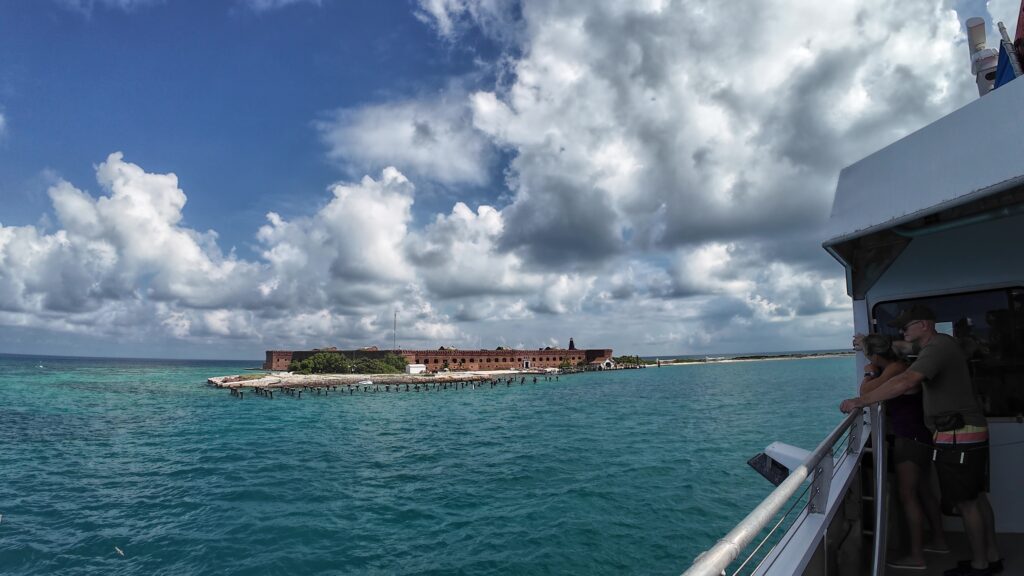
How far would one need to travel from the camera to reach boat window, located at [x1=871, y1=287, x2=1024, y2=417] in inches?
203

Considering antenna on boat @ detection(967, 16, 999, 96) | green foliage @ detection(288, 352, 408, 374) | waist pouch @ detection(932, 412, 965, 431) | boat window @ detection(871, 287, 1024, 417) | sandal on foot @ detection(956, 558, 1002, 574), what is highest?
antenna on boat @ detection(967, 16, 999, 96)

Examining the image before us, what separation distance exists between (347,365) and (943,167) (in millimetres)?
108286

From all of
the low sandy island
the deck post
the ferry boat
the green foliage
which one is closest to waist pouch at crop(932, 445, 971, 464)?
the ferry boat

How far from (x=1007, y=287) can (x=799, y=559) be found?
4.59 m

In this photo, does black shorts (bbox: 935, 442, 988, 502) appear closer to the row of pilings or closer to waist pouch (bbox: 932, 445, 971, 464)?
waist pouch (bbox: 932, 445, 971, 464)

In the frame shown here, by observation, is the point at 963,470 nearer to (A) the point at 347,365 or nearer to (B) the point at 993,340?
(B) the point at 993,340

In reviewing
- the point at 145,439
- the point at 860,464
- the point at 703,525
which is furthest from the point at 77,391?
the point at 860,464

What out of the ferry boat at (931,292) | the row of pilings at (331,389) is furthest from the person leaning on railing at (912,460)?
the row of pilings at (331,389)

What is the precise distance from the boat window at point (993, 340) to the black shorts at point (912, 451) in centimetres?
185

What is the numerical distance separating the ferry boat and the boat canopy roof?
0.01 m

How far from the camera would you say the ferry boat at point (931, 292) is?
332 cm

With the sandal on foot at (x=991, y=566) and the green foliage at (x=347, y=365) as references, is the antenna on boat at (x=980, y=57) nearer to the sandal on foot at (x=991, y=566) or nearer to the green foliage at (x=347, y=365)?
the sandal on foot at (x=991, y=566)

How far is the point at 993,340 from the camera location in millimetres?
5363

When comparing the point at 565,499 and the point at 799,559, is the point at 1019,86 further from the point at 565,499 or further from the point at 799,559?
the point at 565,499
